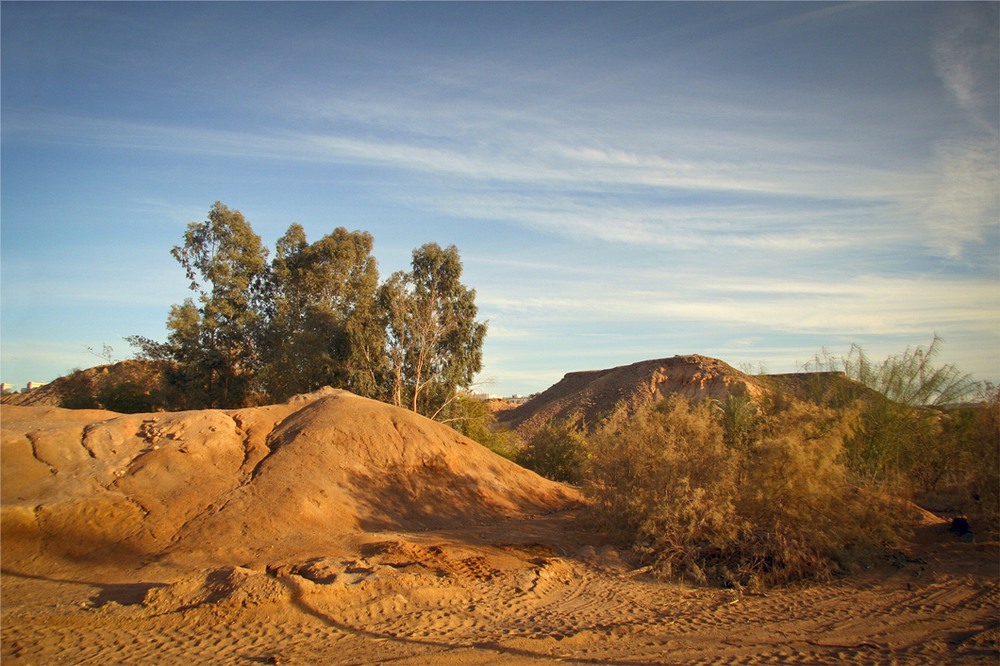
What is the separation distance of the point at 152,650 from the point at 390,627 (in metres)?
2.83

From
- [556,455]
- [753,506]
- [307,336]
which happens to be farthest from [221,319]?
[753,506]

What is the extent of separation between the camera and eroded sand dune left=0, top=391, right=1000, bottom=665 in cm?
811

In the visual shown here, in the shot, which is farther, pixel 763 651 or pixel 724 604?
pixel 724 604

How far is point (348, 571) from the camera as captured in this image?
33.0 ft

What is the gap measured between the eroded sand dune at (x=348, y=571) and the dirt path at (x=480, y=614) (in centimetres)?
4

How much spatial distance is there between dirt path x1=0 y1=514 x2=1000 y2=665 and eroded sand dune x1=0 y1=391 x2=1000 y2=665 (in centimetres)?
4

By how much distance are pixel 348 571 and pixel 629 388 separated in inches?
1536

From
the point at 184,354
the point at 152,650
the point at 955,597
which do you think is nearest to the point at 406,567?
the point at 152,650

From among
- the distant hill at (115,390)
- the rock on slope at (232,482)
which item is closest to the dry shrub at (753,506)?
the rock on slope at (232,482)

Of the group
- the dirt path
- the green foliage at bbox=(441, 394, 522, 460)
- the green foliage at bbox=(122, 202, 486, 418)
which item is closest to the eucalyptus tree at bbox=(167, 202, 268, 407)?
the green foliage at bbox=(122, 202, 486, 418)

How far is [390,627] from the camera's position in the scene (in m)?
8.73

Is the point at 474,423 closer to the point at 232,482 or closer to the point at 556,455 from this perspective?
the point at 556,455

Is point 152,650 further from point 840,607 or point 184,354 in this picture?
point 184,354

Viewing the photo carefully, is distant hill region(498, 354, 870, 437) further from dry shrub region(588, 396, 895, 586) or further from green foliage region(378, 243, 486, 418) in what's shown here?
dry shrub region(588, 396, 895, 586)
